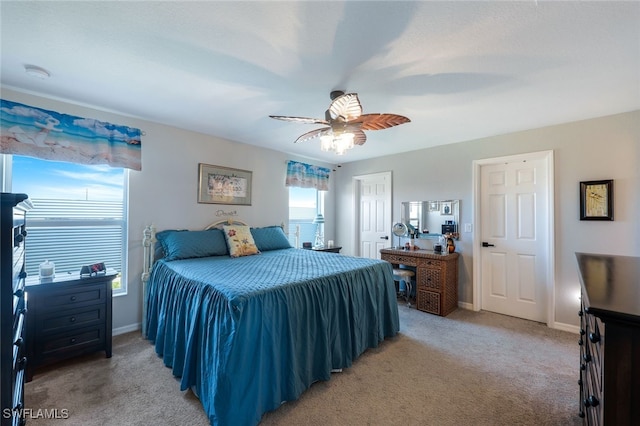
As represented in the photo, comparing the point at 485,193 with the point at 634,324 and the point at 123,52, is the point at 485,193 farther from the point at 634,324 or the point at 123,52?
the point at 123,52

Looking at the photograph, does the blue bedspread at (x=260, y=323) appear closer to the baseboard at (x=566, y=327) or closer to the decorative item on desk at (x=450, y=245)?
the decorative item on desk at (x=450, y=245)

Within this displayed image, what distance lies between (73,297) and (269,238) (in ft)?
6.97

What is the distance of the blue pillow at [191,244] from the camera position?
2902 mm

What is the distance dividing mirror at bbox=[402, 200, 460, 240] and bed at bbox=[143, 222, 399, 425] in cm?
162

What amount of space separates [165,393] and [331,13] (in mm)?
2737

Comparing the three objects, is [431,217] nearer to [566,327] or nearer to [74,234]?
[566,327]

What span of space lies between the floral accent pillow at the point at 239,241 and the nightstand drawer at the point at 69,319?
131 centimetres

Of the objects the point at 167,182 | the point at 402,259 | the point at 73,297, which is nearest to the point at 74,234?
the point at 73,297

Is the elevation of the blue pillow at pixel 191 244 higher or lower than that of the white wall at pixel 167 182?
lower

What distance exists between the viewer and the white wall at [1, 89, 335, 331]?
2.87m

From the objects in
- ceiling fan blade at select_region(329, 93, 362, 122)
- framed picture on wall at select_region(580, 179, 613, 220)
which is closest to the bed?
ceiling fan blade at select_region(329, 93, 362, 122)

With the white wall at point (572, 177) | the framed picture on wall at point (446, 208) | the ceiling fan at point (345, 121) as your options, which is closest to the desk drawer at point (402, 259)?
the white wall at point (572, 177)

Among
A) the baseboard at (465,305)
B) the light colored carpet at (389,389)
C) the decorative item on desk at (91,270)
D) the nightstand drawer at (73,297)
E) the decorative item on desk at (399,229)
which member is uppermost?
the decorative item on desk at (399,229)

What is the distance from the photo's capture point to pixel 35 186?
8.04 ft
